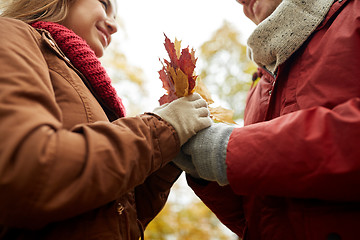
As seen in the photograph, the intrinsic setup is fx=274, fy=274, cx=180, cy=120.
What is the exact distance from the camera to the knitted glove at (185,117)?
1197 mm

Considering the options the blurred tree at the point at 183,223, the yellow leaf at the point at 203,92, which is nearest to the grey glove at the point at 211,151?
the yellow leaf at the point at 203,92

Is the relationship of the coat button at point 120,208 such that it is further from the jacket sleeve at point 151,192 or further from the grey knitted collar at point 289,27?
the grey knitted collar at point 289,27

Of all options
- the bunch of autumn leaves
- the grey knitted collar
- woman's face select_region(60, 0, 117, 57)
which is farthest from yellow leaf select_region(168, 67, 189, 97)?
woman's face select_region(60, 0, 117, 57)

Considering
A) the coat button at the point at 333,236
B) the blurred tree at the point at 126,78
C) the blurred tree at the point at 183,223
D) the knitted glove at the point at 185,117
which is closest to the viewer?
the coat button at the point at 333,236

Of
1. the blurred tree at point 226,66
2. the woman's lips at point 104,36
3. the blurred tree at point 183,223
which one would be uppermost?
the woman's lips at point 104,36

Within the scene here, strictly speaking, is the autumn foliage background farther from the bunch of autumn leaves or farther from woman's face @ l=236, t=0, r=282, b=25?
the bunch of autumn leaves

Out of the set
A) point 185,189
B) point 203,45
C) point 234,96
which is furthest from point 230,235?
point 203,45

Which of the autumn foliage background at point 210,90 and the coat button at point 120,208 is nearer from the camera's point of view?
the coat button at point 120,208

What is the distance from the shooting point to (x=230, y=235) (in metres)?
5.62

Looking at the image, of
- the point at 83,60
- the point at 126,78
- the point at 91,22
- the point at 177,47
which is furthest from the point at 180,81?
the point at 126,78

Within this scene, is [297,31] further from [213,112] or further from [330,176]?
[330,176]

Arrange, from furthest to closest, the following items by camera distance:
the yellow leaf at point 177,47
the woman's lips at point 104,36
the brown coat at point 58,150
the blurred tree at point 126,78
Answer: the blurred tree at point 126,78 → the woman's lips at point 104,36 → the yellow leaf at point 177,47 → the brown coat at point 58,150

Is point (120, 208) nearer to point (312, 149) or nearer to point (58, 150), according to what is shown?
point (58, 150)

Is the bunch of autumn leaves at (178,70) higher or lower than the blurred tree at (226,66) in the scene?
higher
